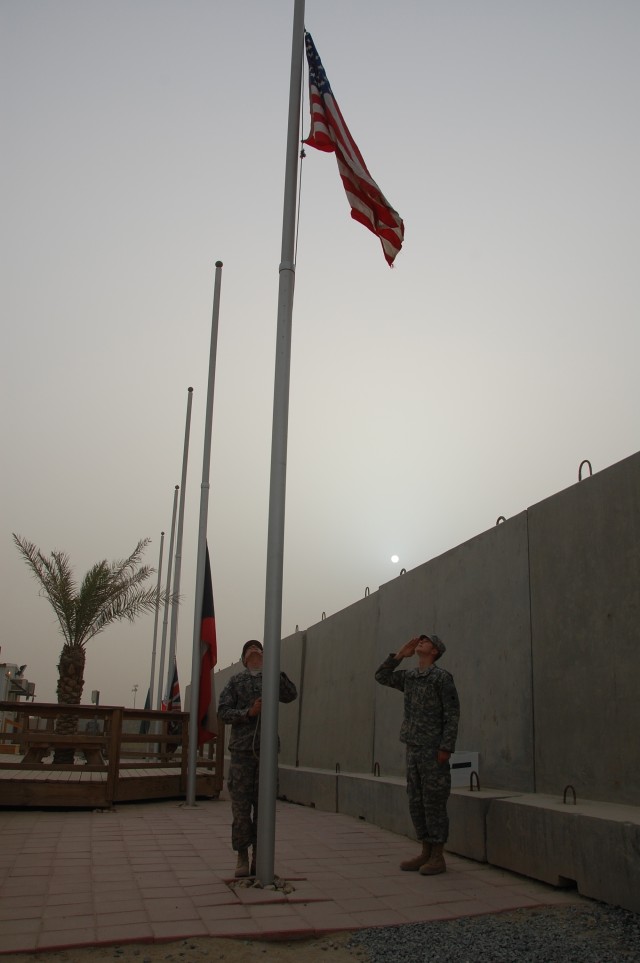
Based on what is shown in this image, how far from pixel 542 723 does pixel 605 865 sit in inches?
68.1

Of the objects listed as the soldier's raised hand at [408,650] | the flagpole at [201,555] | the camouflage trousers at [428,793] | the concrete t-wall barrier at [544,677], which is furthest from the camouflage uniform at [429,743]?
the flagpole at [201,555]

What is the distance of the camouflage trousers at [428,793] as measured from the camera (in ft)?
17.4

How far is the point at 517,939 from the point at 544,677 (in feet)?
8.07

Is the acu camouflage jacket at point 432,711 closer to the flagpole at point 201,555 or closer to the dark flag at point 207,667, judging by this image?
the flagpole at point 201,555

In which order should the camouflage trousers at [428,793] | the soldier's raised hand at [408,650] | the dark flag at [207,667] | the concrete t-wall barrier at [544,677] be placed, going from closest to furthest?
the concrete t-wall barrier at [544,677]
the camouflage trousers at [428,793]
the soldier's raised hand at [408,650]
the dark flag at [207,667]

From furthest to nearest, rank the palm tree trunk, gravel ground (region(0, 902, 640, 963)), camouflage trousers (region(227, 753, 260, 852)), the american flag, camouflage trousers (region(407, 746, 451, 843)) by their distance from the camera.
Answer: the palm tree trunk
the american flag
camouflage trousers (region(407, 746, 451, 843))
camouflage trousers (region(227, 753, 260, 852))
gravel ground (region(0, 902, 640, 963))

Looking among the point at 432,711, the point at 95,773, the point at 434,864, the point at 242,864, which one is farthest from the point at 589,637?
the point at 95,773

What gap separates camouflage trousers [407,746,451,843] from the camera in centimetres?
531

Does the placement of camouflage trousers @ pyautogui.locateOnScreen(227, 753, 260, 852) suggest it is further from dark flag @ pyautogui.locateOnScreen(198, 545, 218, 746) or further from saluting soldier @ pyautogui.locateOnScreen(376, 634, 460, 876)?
dark flag @ pyautogui.locateOnScreen(198, 545, 218, 746)

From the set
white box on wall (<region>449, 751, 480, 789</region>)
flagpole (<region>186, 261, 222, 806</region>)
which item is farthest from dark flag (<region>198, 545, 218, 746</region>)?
white box on wall (<region>449, 751, 480, 789</region>)

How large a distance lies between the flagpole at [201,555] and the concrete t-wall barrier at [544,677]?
1.69 m

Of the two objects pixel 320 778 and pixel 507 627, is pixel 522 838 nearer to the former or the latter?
pixel 507 627

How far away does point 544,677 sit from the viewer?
601 centimetres

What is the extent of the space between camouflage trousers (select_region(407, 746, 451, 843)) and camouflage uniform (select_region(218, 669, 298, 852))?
100 cm
